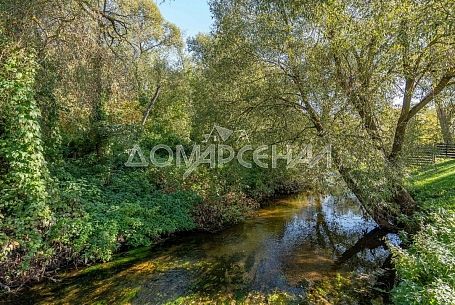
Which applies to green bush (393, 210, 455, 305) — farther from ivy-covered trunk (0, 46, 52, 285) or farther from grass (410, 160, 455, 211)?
ivy-covered trunk (0, 46, 52, 285)

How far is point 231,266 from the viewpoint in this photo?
8.27 meters

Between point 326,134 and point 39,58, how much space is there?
7.87 metres

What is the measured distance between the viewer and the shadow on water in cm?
674

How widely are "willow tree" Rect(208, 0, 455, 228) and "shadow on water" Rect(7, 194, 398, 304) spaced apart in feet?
5.65

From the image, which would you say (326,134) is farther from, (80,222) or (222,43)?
(80,222)

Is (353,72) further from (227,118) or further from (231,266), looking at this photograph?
(231,266)

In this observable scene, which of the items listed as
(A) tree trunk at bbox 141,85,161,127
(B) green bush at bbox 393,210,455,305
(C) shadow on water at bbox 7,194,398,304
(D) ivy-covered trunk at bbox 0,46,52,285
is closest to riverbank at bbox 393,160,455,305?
(B) green bush at bbox 393,210,455,305

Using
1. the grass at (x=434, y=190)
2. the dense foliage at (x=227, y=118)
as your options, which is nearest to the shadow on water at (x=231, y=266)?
the dense foliage at (x=227, y=118)

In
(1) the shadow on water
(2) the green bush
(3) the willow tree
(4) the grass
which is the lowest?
(1) the shadow on water

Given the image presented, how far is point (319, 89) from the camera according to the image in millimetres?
9156

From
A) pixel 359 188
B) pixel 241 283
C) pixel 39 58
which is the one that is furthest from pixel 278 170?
pixel 39 58

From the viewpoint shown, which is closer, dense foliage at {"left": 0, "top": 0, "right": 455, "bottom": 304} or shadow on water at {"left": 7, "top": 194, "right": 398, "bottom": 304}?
shadow on water at {"left": 7, "top": 194, "right": 398, "bottom": 304}

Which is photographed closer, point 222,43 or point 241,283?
point 241,283

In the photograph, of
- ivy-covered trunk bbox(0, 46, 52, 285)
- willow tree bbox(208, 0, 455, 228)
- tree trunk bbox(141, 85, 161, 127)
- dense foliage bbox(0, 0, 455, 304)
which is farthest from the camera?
tree trunk bbox(141, 85, 161, 127)
